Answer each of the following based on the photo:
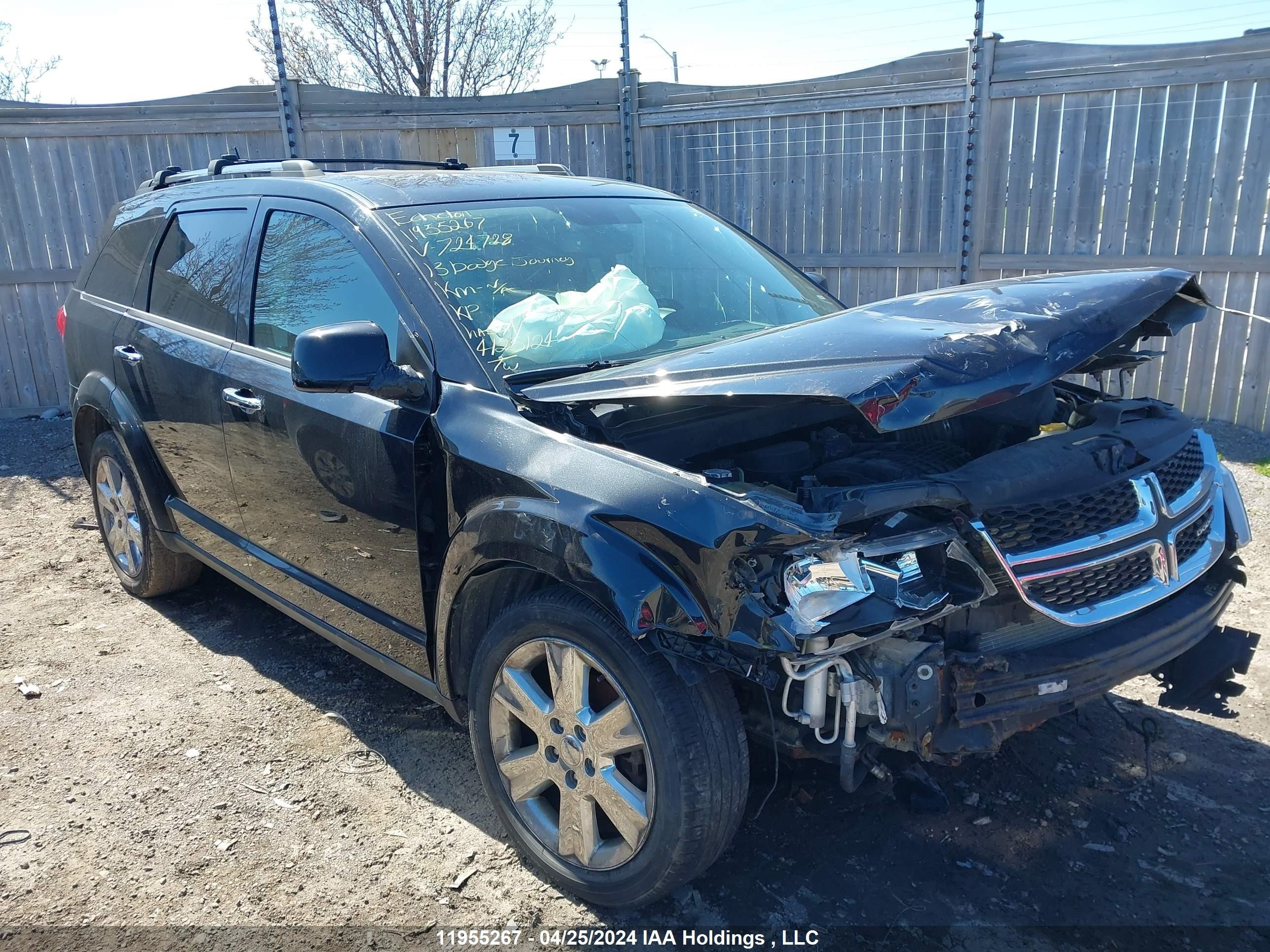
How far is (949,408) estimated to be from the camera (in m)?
2.19

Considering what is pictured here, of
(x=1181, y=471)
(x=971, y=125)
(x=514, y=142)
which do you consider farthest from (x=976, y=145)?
(x=1181, y=471)

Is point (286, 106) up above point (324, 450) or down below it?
above

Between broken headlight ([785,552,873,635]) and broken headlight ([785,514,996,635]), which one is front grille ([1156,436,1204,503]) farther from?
broken headlight ([785,552,873,635])

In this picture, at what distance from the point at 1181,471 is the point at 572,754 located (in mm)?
1968

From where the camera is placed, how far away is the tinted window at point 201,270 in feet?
12.2

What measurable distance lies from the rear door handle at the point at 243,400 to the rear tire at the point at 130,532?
1.16 metres

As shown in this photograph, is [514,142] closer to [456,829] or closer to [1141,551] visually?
[456,829]

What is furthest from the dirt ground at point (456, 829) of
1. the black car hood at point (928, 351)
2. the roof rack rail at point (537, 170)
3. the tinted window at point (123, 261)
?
the roof rack rail at point (537, 170)

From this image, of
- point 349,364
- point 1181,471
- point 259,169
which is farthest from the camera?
point 259,169

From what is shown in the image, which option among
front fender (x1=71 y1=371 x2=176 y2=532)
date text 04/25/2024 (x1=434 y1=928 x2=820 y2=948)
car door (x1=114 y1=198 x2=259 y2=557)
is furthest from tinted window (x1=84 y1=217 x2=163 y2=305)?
date text 04/25/2024 (x1=434 y1=928 x2=820 y2=948)

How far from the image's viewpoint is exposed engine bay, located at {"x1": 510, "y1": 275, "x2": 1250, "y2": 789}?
6.97ft

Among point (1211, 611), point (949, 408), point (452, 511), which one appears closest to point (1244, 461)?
point (1211, 611)

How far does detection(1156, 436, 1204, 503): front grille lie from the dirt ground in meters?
0.75

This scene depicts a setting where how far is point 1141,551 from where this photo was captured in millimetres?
2535
